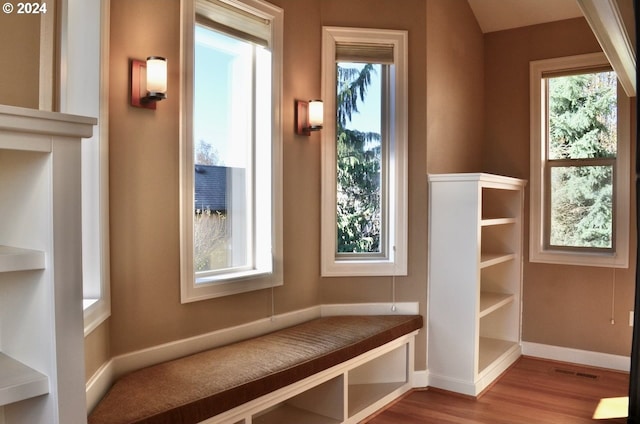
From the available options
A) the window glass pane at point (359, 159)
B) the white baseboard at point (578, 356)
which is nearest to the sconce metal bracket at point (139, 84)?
the window glass pane at point (359, 159)

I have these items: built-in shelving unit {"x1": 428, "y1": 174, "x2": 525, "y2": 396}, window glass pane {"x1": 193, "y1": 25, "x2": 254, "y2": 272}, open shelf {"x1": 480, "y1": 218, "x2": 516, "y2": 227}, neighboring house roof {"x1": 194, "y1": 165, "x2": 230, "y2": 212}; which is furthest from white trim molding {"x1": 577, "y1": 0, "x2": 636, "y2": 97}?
neighboring house roof {"x1": 194, "y1": 165, "x2": 230, "y2": 212}

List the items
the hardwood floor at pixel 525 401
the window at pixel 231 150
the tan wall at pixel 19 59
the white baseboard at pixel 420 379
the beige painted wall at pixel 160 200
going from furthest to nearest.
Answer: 1. the white baseboard at pixel 420 379
2. the hardwood floor at pixel 525 401
3. the window at pixel 231 150
4. the beige painted wall at pixel 160 200
5. the tan wall at pixel 19 59

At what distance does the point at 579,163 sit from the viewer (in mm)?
4375

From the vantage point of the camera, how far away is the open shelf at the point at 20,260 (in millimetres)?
1193

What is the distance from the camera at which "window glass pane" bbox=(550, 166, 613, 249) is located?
14.0ft

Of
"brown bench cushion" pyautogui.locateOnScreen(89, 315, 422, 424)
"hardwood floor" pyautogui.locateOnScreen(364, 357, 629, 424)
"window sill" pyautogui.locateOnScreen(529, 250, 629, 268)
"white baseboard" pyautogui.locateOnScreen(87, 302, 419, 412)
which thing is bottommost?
"hardwood floor" pyautogui.locateOnScreen(364, 357, 629, 424)

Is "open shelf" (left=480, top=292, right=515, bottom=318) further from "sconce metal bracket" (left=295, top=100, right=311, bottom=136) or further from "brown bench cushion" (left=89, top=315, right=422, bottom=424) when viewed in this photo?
"sconce metal bracket" (left=295, top=100, right=311, bottom=136)

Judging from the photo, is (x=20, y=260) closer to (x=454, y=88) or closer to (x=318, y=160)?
(x=318, y=160)

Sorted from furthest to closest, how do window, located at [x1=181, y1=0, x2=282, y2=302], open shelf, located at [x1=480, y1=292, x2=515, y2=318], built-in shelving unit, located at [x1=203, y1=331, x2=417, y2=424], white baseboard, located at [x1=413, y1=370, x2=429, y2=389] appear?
open shelf, located at [x1=480, y1=292, x2=515, y2=318] < white baseboard, located at [x1=413, y1=370, x2=429, y2=389] < window, located at [x1=181, y1=0, x2=282, y2=302] < built-in shelving unit, located at [x1=203, y1=331, x2=417, y2=424]

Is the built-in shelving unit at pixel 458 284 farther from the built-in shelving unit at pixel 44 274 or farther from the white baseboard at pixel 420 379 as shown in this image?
the built-in shelving unit at pixel 44 274

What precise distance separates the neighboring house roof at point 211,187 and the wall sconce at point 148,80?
0.55m

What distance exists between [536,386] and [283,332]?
1.97m

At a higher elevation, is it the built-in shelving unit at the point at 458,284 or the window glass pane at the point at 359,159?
the window glass pane at the point at 359,159

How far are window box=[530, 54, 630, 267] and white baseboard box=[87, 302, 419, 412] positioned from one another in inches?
63.3
